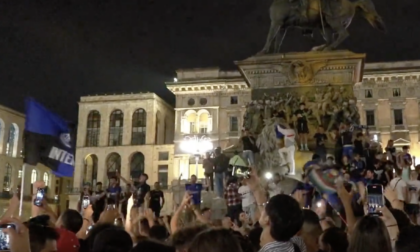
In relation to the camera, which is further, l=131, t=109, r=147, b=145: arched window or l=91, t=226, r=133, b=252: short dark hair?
l=131, t=109, r=147, b=145: arched window

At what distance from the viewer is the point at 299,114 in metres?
15.2

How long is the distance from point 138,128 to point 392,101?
3286 centimetres

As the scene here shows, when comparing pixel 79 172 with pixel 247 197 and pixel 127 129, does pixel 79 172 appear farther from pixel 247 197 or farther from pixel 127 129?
pixel 247 197

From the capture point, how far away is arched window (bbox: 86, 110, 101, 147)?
68.1m

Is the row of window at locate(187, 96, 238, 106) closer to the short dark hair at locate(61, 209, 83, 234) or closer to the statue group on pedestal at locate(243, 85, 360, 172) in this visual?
the statue group on pedestal at locate(243, 85, 360, 172)

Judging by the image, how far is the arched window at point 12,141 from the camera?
64.3 meters

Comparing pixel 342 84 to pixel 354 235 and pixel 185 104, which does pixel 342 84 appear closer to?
pixel 354 235

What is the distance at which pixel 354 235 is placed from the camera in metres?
3.96

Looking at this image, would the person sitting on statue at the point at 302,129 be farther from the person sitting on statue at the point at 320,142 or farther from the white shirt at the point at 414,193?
the white shirt at the point at 414,193

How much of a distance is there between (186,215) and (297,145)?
578 centimetres

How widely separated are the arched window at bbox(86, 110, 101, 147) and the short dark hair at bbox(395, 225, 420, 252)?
6636 cm

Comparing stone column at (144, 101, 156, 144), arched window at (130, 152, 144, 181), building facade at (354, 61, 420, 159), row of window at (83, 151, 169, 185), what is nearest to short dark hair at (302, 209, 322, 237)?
building facade at (354, 61, 420, 159)

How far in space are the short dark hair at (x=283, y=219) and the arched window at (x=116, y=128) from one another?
64.6 metres

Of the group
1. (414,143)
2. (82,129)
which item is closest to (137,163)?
(82,129)
